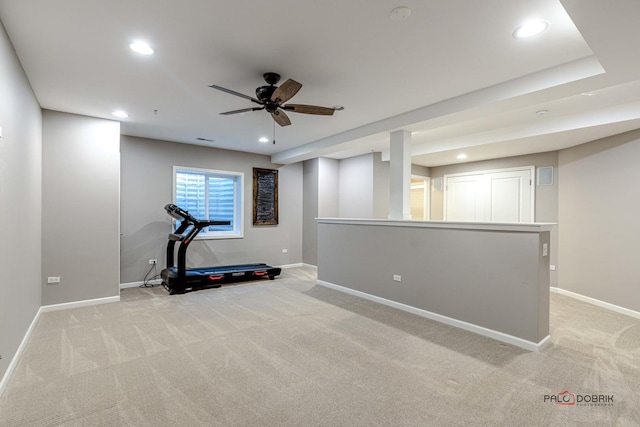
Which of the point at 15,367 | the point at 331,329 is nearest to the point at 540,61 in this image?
the point at 331,329

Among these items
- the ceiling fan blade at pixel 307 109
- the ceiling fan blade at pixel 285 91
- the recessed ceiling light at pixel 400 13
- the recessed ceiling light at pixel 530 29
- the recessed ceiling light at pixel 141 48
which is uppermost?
the recessed ceiling light at pixel 400 13

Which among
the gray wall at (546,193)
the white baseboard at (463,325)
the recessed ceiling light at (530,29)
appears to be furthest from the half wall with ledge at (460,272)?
the gray wall at (546,193)

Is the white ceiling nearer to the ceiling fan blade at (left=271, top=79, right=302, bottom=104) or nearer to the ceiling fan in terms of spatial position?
the ceiling fan

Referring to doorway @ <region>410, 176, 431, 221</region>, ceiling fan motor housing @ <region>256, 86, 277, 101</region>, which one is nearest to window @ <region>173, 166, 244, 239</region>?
ceiling fan motor housing @ <region>256, 86, 277, 101</region>

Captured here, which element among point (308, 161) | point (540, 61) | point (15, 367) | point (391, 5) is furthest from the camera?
point (308, 161)

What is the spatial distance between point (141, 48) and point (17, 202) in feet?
5.93

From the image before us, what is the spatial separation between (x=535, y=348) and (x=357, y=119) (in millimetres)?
3410

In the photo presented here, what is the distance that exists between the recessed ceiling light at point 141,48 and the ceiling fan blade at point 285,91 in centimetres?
107

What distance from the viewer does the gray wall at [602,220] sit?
4.12m

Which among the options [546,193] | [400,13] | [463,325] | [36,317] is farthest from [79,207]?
[546,193]

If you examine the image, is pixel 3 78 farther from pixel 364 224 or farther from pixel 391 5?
pixel 364 224

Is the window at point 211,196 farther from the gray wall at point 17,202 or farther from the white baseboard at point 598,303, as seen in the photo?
the white baseboard at point 598,303

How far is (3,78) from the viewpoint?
2352 millimetres

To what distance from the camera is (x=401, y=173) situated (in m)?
4.49
